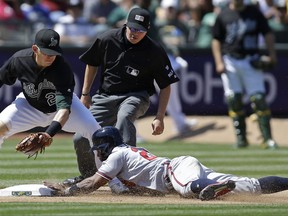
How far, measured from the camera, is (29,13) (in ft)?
62.9

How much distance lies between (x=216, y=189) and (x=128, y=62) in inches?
83.3

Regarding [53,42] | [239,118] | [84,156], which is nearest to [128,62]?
[84,156]

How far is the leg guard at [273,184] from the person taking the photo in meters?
9.15

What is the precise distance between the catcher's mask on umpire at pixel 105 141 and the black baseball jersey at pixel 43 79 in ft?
1.36

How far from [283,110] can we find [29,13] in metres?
5.27

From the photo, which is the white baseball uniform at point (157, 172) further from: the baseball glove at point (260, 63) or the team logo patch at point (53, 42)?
the baseball glove at point (260, 63)

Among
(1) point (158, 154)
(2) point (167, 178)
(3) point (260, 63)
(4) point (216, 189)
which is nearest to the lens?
(4) point (216, 189)

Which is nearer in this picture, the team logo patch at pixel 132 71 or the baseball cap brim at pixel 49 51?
the baseball cap brim at pixel 49 51

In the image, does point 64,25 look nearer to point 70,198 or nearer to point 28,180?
point 28,180

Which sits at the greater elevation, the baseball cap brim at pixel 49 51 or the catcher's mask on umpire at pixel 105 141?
the baseball cap brim at pixel 49 51

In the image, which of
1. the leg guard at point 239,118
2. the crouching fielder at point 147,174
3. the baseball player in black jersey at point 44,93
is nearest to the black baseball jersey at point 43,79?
the baseball player in black jersey at point 44,93

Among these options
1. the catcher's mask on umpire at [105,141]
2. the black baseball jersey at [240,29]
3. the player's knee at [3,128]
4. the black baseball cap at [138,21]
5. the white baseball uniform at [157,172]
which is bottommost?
the white baseball uniform at [157,172]

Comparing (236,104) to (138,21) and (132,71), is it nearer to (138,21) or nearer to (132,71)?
(132,71)

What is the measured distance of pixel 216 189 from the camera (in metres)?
8.77
